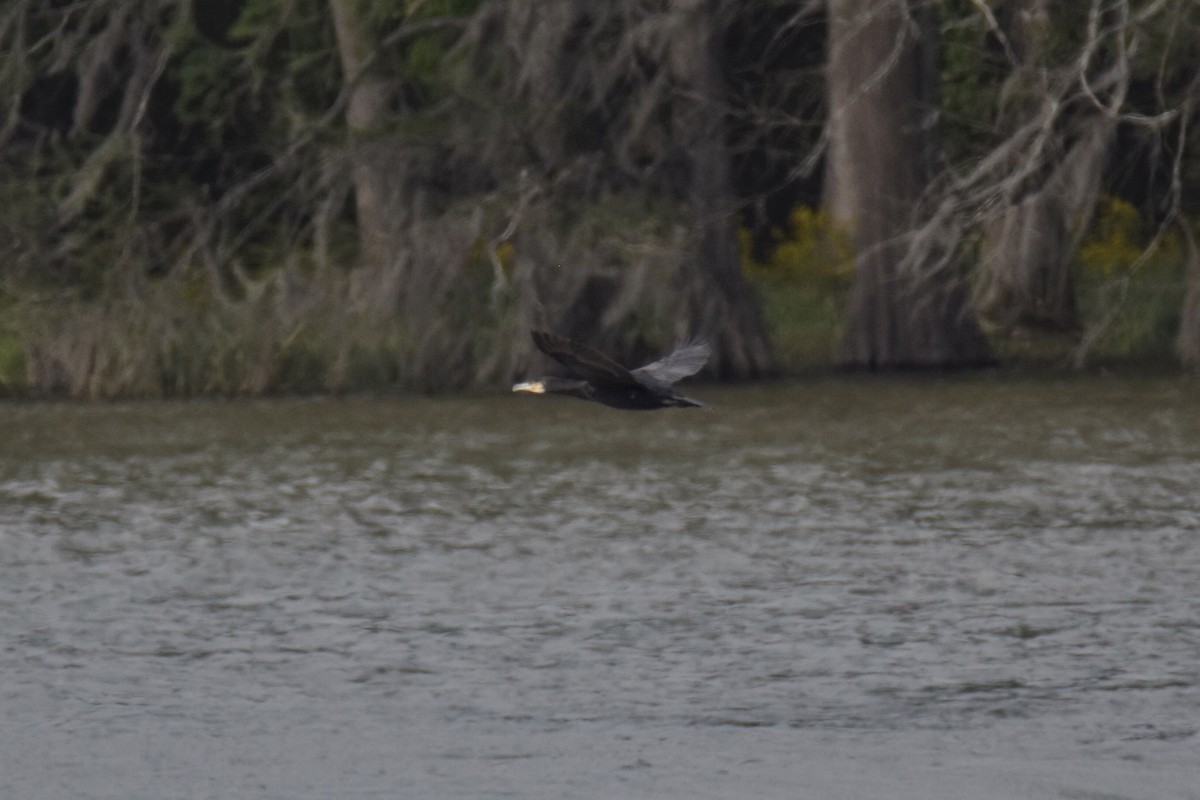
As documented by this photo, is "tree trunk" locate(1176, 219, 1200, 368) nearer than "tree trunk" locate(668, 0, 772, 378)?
No

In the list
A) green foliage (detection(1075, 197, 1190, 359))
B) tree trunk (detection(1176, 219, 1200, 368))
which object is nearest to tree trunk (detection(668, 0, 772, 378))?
green foliage (detection(1075, 197, 1190, 359))

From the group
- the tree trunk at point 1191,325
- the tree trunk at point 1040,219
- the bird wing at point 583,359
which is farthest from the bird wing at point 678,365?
the tree trunk at point 1191,325

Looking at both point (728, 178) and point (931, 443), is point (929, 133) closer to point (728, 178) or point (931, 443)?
point (728, 178)

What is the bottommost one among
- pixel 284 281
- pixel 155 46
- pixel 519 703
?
pixel 519 703

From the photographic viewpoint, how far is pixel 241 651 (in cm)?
1032

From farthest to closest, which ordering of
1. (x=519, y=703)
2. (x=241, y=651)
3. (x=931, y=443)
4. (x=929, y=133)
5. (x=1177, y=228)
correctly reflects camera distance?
(x=1177, y=228) < (x=929, y=133) < (x=931, y=443) < (x=241, y=651) < (x=519, y=703)

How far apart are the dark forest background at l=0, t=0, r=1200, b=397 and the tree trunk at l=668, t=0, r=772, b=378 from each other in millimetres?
23

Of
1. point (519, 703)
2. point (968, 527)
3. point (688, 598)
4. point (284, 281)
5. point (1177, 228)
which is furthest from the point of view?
point (1177, 228)

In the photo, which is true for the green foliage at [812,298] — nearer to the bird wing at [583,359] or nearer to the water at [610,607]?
the water at [610,607]

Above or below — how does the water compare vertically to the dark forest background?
below

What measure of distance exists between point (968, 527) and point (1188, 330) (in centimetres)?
796

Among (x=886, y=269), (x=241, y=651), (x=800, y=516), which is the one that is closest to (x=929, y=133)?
(x=886, y=269)

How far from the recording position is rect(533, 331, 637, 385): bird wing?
26.7 feet

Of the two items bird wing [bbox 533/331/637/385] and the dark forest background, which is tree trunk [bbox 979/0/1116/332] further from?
bird wing [bbox 533/331/637/385]
